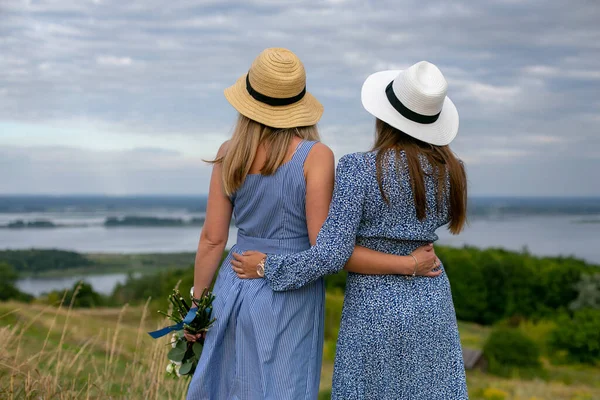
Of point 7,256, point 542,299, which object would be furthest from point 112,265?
point 542,299

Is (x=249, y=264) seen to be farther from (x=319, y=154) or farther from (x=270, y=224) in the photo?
(x=319, y=154)

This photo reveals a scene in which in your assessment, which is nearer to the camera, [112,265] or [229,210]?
[229,210]

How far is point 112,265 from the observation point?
192 ft

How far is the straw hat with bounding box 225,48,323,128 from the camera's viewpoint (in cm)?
295

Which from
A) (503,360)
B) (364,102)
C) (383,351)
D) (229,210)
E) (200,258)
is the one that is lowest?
(503,360)

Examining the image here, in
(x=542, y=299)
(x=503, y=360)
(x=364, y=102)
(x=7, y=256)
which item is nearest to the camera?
(x=364, y=102)

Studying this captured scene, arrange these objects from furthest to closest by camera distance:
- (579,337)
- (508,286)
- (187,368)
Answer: (508,286)
(579,337)
(187,368)

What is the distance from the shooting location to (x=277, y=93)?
2.97 meters

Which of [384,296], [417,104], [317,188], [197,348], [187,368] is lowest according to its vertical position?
[187,368]

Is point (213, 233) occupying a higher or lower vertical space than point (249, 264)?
higher

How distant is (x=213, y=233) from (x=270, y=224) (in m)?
0.35

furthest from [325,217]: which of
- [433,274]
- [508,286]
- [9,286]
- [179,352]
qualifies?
[9,286]

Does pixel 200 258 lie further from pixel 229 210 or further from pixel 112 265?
pixel 112 265

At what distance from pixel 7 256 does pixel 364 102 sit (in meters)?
58.7
